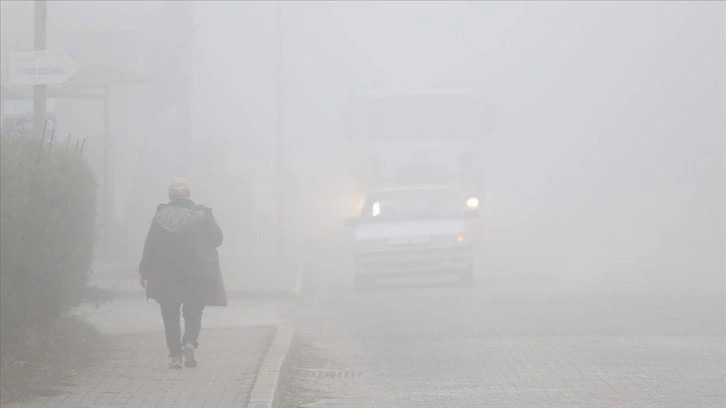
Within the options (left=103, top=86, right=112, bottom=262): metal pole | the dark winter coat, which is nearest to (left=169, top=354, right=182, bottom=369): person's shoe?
the dark winter coat

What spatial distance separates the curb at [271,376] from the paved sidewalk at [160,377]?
74 mm

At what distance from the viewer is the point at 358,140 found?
29344 millimetres

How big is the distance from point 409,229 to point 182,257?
448 inches

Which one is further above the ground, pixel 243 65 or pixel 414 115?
pixel 243 65

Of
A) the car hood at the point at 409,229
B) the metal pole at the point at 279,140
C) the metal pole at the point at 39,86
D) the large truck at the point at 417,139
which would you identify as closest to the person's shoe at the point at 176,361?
the metal pole at the point at 39,86

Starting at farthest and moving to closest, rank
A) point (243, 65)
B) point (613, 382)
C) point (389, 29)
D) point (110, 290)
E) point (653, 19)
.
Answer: point (389, 29)
point (243, 65)
point (653, 19)
point (110, 290)
point (613, 382)

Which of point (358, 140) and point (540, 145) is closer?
point (358, 140)

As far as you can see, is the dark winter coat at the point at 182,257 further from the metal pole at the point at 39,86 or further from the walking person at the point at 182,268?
the metal pole at the point at 39,86

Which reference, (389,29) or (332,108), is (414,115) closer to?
(332,108)

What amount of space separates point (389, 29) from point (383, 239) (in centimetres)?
3322

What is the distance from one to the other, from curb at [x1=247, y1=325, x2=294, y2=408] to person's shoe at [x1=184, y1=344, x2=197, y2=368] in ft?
1.84

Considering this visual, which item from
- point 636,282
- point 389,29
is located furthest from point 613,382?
point 389,29

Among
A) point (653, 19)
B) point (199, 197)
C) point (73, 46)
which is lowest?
point (199, 197)

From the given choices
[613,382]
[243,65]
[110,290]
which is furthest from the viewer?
[243,65]
